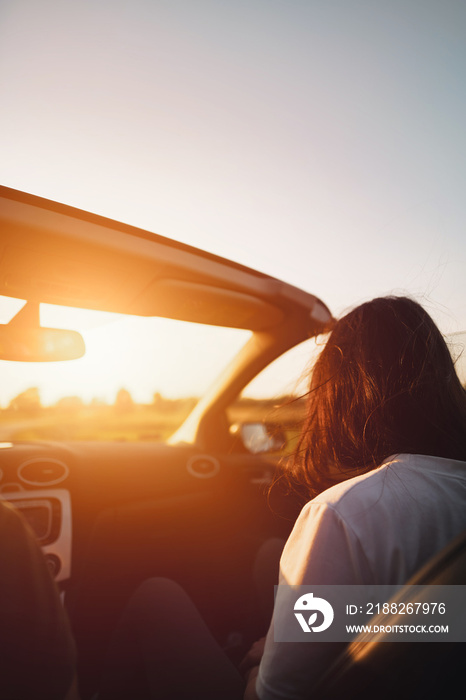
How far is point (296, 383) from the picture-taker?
7.14 feet

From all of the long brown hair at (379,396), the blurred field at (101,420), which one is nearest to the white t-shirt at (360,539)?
the long brown hair at (379,396)

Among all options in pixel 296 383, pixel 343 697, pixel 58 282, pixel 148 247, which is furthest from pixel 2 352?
pixel 343 697

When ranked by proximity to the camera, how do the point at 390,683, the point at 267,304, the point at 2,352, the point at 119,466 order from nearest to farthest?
the point at 390,683 < the point at 2,352 < the point at 267,304 < the point at 119,466

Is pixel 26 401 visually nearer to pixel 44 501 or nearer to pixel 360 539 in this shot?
pixel 44 501

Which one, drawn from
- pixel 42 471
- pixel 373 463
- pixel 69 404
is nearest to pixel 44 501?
pixel 42 471

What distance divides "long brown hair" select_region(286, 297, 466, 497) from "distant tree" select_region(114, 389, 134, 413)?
2407mm

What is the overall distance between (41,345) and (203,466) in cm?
200

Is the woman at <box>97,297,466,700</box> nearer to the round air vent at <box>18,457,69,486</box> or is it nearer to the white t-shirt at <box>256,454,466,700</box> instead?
the white t-shirt at <box>256,454,466,700</box>

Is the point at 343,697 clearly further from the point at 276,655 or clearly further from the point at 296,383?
the point at 296,383

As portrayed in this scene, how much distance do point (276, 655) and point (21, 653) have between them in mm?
711

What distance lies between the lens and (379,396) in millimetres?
1592

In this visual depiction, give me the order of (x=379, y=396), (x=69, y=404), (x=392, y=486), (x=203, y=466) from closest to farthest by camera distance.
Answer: (x=392, y=486) < (x=379, y=396) < (x=69, y=404) < (x=203, y=466)

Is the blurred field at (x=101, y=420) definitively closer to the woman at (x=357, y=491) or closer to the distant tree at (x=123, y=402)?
the distant tree at (x=123, y=402)

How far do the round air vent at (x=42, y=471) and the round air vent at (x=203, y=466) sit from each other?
3.69 ft
